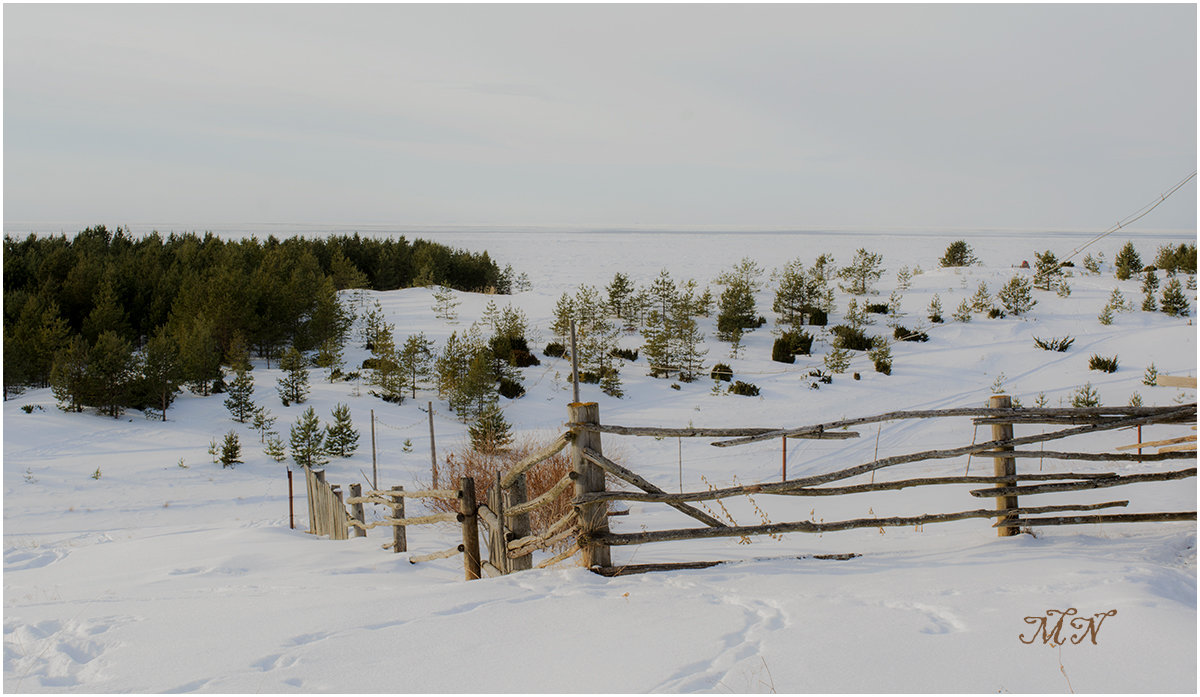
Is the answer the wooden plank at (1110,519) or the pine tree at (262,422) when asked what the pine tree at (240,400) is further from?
the wooden plank at (1110,519)

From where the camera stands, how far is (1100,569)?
4219 millimetres

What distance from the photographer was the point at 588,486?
4930 millimetres

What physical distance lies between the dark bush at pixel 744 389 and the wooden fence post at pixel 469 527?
14735mm

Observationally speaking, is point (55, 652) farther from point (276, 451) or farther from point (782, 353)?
point (782, 353)

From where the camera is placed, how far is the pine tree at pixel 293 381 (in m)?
18.4

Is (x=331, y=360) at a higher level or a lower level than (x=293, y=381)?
higher

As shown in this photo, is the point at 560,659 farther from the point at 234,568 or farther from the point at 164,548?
the point at 164,548

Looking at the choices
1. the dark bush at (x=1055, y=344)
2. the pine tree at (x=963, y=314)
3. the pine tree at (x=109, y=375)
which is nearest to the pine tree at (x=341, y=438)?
the pine tree at (x=109, y=375)

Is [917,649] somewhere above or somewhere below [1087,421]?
below

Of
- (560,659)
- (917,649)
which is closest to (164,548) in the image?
(560,659)

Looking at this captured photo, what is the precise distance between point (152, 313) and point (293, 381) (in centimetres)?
1009

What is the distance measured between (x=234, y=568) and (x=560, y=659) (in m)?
4.75

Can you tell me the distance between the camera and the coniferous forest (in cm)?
1741

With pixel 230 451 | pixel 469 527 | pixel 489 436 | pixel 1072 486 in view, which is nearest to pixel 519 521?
pixel 469 527
